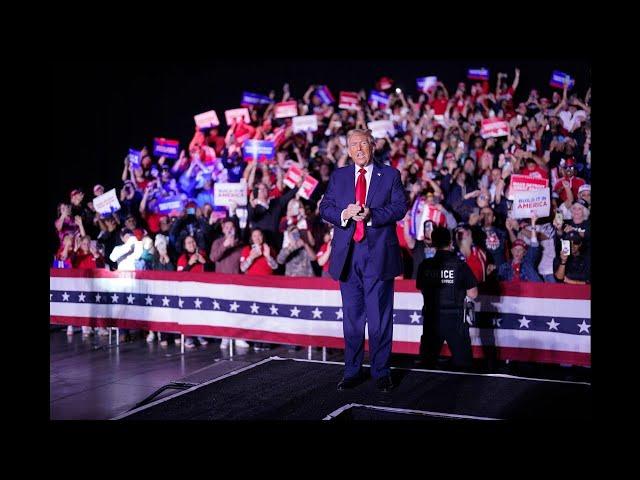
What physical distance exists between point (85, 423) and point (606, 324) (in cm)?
300

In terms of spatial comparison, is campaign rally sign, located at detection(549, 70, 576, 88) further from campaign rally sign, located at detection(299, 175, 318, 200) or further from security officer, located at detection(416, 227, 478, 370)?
security officer, located at detection(416, 227, 478, 370)

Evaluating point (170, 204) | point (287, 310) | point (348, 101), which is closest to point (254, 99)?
point (348, 101)

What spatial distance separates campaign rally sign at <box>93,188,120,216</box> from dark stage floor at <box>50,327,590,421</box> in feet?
6.55

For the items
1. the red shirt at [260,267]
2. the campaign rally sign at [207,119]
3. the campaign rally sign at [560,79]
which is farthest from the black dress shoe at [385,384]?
the campaign rally sign at [207,119]

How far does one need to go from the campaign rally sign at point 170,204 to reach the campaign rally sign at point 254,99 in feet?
11.6

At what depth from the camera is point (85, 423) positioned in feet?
11.8

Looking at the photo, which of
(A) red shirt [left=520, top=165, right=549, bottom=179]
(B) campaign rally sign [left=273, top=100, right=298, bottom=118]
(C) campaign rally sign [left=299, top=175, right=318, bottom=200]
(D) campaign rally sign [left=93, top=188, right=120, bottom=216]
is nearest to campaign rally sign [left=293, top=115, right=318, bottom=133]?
(B) campaign rally sign [left=273, top=100, right=298, bottom=118]

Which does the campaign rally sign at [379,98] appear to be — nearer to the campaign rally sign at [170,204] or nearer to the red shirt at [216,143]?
the red shirt at [216,143]

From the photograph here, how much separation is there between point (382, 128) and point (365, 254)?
630 centimetres

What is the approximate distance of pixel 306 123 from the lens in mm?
11141

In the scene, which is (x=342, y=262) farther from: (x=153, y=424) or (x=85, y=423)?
(x=85, y=423)

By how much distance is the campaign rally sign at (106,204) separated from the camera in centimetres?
988

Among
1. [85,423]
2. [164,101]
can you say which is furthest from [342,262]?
[164,101]

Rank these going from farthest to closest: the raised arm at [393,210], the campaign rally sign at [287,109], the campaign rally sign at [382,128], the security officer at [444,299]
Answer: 1. the campaign rally sign at [287,109]
2. the campaign rally sign at [382,128]
3. the security officer at [444,299]
4. the raised arm at [393,210]
